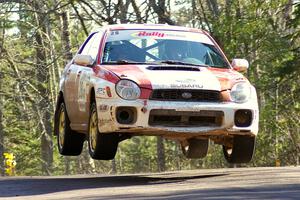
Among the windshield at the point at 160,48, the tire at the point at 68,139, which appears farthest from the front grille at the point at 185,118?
the tire at the point at 68,139

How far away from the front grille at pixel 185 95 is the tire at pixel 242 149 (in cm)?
92

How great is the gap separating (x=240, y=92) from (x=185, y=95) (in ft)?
2.27

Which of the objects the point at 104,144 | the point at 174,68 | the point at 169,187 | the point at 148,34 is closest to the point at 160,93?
the point at 174,68

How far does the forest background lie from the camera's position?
2414cm

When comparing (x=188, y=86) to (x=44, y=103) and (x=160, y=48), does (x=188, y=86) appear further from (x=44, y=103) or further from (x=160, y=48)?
(x=44, y=103)

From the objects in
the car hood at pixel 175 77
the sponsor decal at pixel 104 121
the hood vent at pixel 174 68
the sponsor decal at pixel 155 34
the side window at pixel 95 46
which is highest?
the sponsor decal at pixel 155 34

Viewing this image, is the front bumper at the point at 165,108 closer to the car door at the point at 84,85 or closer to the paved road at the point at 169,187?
the paved road at the point at 169,187

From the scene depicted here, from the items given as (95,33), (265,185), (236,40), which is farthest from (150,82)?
(236,40)

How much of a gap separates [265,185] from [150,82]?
198cm

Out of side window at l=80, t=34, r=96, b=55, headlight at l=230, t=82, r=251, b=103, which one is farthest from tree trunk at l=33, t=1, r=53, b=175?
headlight at l=230, t=82, r=251, b=103

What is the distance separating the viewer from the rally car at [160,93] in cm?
1031

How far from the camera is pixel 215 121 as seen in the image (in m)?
10.6

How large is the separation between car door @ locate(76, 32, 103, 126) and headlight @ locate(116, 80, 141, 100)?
91cm

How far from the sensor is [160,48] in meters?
11.7
